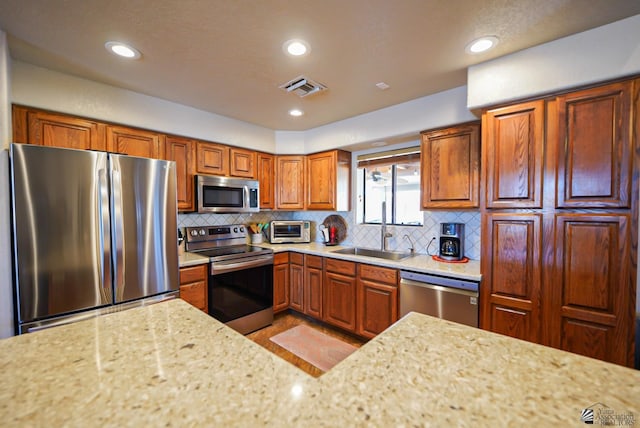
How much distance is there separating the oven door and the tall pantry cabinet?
213cm

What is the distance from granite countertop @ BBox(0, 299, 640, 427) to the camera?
0.54 m

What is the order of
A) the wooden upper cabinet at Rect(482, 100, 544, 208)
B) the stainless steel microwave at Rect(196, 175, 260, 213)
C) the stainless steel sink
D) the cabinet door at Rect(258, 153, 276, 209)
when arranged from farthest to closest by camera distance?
1. the cabinet door at Rect(258, 153, 276, 209)
2. the stainless steel sink
3. the stainless steel microwave at Rect(196, 175, 260, 213)
4. the wooden upper cabinet at Rect(482, 100, 544, 208)

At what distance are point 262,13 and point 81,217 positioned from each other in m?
1.75

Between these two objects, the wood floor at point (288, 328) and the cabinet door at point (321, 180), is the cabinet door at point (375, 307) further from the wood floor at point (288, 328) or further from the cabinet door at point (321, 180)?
the cabinet door at point (321, 180)

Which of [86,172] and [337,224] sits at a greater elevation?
[86,172]

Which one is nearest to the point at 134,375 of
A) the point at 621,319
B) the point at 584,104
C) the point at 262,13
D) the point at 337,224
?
the point at 262,13

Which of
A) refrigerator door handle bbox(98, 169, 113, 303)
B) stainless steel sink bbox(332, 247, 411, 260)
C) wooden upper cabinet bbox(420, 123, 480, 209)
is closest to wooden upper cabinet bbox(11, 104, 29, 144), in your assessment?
refrigerator door handle bbox(98, 169, 113, 303)

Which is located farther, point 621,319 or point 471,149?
point 471,149

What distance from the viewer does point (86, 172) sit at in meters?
1.80

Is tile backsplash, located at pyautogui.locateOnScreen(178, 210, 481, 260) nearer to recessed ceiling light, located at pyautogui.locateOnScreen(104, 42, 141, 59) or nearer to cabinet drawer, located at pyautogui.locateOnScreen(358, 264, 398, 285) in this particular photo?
cabinet drawer, located at pyautogui.locateOnScreen(358, 264, 398, 285)

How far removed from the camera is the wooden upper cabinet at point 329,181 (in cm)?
332

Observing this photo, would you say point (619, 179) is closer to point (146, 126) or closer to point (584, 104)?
point (584, 104)

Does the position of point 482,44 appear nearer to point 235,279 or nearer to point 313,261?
point 313,261

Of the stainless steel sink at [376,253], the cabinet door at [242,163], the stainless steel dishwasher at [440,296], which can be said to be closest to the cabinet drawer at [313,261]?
the stainless steel sink at [376,253]
